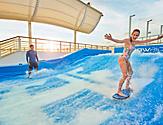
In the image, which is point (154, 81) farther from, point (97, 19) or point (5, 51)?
point (97, 19)

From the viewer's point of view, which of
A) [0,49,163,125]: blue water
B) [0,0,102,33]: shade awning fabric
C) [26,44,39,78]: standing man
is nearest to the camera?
[0,49,163,125]: blue water

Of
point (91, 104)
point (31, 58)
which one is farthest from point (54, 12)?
point (91, 104)

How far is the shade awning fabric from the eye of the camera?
10.4m

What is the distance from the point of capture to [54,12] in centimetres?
1226

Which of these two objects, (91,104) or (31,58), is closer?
(91,104)

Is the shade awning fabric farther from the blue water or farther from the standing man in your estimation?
the blue water

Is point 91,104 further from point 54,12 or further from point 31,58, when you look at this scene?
point 54,12

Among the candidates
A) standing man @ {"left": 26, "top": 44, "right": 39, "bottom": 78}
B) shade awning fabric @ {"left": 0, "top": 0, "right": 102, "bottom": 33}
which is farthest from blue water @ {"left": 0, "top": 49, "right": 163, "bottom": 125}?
shade awning fabric @ {"left": 0, "top": 0, "right": 102, "bottom": 33}

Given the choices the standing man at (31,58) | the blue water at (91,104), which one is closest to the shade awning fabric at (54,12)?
the standing man at (31,58)

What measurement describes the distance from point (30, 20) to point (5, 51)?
4.18 metres

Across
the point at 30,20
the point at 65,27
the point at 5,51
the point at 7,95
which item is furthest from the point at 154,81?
the point at 65,27

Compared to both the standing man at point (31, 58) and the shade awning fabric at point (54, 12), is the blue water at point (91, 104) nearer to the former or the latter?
the standing man at point (31, 58)

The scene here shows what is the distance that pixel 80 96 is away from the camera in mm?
3350

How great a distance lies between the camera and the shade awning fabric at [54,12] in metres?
10.4
